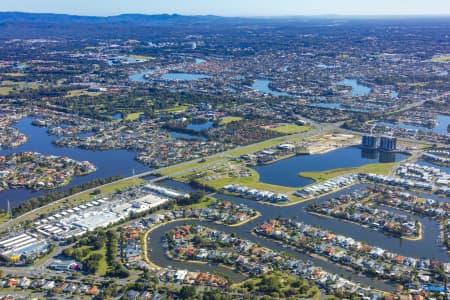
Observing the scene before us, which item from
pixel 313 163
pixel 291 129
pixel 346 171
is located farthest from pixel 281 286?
pixel 291 129

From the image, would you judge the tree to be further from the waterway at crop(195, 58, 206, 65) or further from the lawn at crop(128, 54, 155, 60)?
the lawn at crop(128, 54, 155, 60)

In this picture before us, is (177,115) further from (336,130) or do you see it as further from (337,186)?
(337,186)

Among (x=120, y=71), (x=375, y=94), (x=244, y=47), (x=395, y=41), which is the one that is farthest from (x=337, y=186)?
(x=395, y=41)

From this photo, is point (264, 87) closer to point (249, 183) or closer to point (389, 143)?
point (389, 143)

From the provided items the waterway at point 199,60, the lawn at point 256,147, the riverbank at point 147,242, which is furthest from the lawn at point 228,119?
the waterway at point 199,60

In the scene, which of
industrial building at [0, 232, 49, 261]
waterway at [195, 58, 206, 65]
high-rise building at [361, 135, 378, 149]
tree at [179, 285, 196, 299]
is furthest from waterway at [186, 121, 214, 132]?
waterway at [195, 58, 206, 65]

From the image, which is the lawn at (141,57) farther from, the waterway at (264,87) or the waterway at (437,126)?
the waterway at (437,126)
